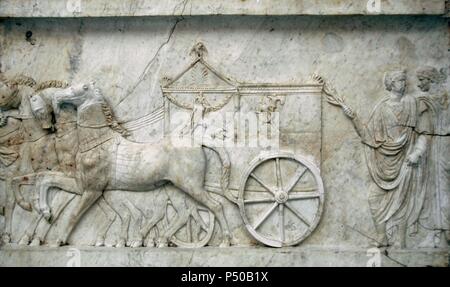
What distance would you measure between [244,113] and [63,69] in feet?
5.15

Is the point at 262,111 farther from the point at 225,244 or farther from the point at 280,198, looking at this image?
the point at 225,244

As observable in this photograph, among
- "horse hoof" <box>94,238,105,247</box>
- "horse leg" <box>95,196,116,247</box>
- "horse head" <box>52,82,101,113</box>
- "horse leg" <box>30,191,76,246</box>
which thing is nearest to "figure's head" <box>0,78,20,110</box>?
"horse head" <box>52,82,101,113</box>

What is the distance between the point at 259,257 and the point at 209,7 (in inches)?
82.2

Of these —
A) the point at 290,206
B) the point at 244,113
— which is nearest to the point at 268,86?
the point at 244,113

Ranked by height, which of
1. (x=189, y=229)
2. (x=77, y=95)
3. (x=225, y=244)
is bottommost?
(x=225, y=244)

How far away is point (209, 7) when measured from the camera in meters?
7.46

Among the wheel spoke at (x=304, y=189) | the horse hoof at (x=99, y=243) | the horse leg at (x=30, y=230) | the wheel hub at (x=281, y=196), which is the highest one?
the wheel spoke at (x=304, y=189)

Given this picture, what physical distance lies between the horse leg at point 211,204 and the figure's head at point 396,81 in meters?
1.70

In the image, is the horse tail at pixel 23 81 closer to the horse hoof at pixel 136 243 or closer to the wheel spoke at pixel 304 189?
the horse hoof at pixel 136 243

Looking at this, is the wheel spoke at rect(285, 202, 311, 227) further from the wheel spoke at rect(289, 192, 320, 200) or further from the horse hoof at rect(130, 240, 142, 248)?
the horse hoof at rect(130, 240, 142, 248)

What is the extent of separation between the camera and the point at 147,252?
299 inches

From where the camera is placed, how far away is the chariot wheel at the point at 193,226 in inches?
300

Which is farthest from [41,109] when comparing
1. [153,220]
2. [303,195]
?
[303,195]

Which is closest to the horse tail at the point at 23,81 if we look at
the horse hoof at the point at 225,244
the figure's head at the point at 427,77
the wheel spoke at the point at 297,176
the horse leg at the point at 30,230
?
the horse leg at the point at 30,230
